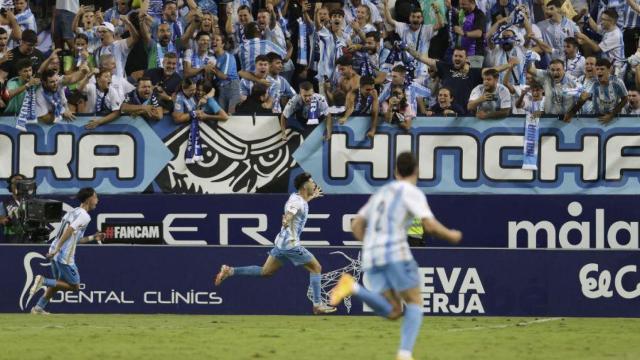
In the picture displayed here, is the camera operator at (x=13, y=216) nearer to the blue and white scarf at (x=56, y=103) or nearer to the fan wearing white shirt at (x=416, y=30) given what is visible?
the blue and white scarf at (x=56, y=103)

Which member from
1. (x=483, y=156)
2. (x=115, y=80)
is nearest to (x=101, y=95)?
(x=115, y=80)

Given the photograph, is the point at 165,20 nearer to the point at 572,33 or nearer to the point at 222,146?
the point at 222,146

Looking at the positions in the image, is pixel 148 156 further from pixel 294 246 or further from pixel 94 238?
pixel 294 246

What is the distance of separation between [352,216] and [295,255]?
2.03 metres

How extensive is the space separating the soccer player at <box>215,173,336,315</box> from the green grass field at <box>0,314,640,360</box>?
697 millimetres

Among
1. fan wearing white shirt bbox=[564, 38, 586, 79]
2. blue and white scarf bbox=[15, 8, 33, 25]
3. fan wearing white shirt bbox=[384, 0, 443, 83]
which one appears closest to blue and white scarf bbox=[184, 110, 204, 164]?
fan wearing white shirt bbox=[384, 0, 443, 83]

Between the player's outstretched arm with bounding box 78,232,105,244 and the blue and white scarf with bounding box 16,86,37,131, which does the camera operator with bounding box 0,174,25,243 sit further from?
the player's outstretched arm with bounding box 78,232,105,244

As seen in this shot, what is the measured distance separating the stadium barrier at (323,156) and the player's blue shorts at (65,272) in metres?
2.75

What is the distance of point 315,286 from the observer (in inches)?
757

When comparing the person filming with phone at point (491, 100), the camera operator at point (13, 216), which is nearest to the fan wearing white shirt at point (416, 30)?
the person filming with phone at point (491, 100)

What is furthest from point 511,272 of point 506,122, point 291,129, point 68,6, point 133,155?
point 68,6

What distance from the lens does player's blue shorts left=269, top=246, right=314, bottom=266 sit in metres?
18.9

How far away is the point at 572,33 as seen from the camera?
21984 mm

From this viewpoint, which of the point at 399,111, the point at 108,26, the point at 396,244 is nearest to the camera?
the point at 396,244
